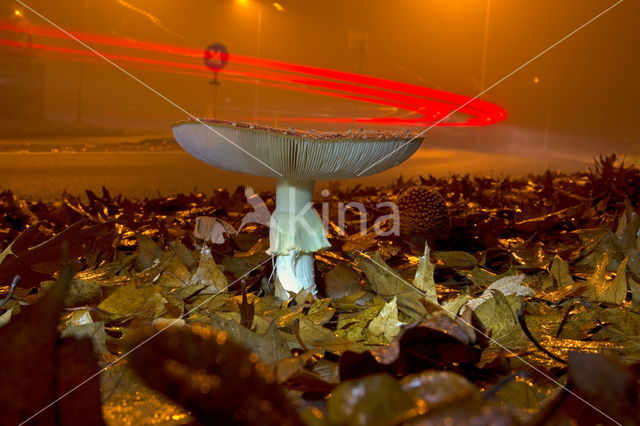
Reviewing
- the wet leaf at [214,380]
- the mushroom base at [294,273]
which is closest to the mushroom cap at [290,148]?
the mushroom base at [294,273]

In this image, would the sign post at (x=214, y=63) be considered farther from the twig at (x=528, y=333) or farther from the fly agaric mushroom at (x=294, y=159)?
the twig at (x=528, y=333)

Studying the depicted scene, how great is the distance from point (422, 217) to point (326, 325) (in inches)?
34.6

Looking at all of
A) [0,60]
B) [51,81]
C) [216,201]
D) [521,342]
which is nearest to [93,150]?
[51,81]

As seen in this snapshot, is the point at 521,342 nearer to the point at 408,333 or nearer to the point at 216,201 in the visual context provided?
the point at 408,333

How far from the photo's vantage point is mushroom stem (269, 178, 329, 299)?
1.64 m

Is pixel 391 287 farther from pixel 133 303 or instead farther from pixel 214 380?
pixel 214 380

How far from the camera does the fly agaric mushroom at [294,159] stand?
4.40 feet

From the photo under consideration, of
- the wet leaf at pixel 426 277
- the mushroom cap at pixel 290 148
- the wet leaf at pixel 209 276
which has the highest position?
the mushroom cap at pixel 290 148


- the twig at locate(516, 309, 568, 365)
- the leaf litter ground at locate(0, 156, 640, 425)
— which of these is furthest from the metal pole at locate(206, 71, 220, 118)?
the twig at locate(516, 309, 568, 365)

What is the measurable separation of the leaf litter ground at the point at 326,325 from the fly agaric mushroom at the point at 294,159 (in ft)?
0.41

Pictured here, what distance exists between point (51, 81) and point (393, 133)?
3.32 metres

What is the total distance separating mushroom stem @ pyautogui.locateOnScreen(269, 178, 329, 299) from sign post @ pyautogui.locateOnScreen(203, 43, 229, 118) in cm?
328

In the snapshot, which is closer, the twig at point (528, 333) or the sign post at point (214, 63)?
the twig at point (528, 333)

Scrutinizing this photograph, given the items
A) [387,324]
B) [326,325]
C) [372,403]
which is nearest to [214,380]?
[372,403]
